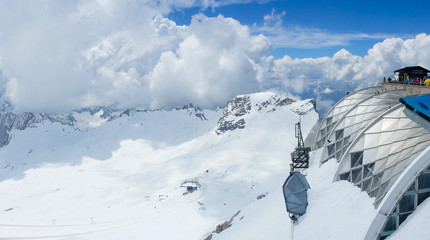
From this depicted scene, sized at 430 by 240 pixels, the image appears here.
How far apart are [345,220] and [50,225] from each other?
641 feet

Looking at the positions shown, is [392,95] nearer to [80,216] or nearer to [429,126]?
[429,126]

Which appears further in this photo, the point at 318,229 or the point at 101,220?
the point at 101,220

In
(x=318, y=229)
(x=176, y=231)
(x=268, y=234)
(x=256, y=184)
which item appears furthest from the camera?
(x=256, y=184)

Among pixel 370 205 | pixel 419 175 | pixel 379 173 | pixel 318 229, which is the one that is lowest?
pixel 318 229

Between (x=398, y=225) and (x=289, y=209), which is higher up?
(x=398, y=225)

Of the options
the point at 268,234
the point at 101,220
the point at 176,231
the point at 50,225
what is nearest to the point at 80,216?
the point at 50,225

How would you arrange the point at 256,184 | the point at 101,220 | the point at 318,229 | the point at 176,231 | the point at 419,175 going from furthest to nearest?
the point at 256,184
the point at 101,220
the point at 176,231
the point at 318,229
the point at 419,175

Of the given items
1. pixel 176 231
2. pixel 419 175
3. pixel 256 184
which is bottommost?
pixel 256 184

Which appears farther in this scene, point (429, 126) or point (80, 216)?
point (80, 216)

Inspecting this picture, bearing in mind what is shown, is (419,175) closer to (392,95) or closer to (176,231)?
(392,95)

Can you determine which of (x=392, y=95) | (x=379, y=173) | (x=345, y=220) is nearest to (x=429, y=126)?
(x=379, y=173)

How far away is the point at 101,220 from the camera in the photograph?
509ft

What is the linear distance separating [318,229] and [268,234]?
782 cm

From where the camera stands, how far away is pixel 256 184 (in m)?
186
